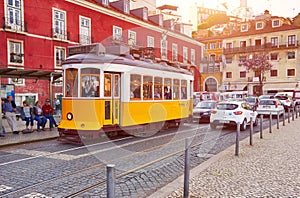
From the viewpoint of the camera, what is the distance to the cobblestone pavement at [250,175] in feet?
17.7

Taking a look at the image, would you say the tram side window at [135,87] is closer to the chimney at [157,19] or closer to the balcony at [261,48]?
the chimney at [157,19]

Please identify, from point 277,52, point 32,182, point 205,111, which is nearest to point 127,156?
point 32,182

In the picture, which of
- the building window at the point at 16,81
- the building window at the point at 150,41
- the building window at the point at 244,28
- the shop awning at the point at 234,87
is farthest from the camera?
the building window at the point at 244,28

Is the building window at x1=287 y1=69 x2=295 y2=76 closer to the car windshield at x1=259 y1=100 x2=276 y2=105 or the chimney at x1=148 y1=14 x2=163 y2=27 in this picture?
the chimney at x1=148 y1=14 x2=163 y2=27

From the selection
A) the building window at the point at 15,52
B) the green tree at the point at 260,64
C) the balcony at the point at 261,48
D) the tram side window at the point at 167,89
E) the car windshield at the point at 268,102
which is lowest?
the car windshield at the point at 268,102

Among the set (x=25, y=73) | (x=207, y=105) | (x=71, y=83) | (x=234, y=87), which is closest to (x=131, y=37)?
(x=207, y=105)

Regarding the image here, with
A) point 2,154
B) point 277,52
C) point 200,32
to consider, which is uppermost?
point 200,32

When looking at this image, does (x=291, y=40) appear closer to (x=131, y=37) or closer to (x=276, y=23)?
(x=276, y=23)

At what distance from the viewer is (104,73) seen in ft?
35.8

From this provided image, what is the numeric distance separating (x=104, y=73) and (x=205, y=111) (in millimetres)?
9150

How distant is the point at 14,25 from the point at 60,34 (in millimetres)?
4210

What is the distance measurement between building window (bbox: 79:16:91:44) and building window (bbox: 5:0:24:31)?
5.95 m

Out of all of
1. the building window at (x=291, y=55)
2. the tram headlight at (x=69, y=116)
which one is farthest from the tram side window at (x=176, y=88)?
the building window at (x=291, y=55)

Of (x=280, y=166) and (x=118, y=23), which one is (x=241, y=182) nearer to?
(x=280, y=166)
